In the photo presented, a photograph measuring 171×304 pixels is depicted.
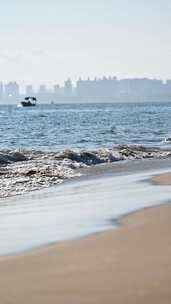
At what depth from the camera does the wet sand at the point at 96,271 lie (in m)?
5.85

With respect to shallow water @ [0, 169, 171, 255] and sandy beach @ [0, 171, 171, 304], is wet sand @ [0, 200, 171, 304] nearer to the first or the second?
sandy beach @ [0, 171, 171, 304]

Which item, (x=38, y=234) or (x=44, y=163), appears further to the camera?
(x=44, y=163)

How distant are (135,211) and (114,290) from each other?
4333 mm

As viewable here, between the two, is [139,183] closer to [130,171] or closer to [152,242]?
[130,171]

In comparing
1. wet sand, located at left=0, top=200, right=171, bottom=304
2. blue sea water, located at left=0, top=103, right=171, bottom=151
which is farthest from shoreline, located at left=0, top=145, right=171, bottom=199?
blue sea water, located at left=0, top=103, right=171, bottom=151

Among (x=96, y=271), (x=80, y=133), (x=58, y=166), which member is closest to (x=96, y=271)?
(x=96, y=271)

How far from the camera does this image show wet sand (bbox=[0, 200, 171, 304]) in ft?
19.2

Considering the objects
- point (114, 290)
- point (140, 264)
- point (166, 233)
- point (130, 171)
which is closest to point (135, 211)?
point (166, 233)

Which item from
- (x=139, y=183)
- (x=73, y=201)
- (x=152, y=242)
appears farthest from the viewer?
(x=139, y=183)

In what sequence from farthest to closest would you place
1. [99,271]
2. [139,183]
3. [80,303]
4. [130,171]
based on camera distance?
1. [130,171]
2. [139,183]
3. [99,271]
4. [80,303]

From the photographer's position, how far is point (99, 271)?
655cm

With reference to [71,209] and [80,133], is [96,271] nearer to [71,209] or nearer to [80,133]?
[71,209]

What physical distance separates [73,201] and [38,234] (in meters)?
3.50

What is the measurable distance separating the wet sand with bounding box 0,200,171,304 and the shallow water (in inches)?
20.2
